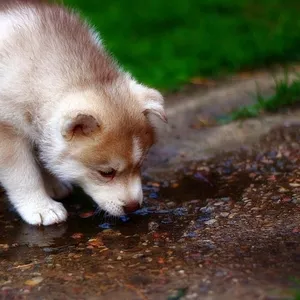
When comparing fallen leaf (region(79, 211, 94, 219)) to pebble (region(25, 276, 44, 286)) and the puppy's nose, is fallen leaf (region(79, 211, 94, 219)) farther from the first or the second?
pebble (region(25, 276, 44, 286))

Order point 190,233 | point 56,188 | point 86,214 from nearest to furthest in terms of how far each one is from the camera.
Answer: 1. point 190,233
2. point 86,214
3. point 56,188

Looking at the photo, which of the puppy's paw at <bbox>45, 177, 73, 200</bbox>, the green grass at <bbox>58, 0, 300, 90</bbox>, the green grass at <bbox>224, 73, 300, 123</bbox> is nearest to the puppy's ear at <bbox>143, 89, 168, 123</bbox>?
the puppy's paw at <bbox>45, 177, 73, 200</bbox>

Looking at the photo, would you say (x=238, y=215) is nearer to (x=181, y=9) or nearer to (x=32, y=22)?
(x=32, y=22)

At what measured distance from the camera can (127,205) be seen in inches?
166

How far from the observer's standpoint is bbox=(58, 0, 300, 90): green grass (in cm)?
748

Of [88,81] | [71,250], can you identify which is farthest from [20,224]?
[88,81]

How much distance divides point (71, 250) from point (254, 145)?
2.00m

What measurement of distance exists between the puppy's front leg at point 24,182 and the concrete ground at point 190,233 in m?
0.09

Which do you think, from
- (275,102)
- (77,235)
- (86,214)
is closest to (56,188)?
(86,214)

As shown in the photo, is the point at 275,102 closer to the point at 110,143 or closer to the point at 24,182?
the point at 110,143

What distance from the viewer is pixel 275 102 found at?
5.96 m

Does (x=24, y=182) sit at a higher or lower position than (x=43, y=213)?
higher

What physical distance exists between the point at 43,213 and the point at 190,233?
104cm

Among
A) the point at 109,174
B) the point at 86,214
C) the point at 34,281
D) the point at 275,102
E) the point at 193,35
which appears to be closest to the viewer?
the point at 34,281
